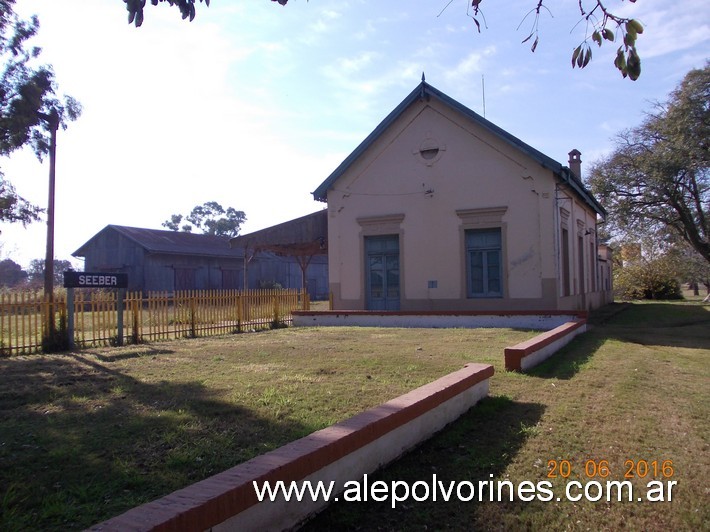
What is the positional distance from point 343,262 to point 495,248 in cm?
489

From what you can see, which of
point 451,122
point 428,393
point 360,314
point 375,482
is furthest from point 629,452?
point 451,122

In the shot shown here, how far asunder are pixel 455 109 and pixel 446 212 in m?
3.06

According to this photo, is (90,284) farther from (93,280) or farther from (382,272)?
(382,272)

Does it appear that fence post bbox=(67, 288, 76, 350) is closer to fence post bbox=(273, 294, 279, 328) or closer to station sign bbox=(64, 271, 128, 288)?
station sign bbox=(64, 271, 128, 288)

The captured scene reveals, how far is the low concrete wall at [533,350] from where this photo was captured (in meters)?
8.26

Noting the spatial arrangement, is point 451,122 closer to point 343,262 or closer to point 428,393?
point 343,262

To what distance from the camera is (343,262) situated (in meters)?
19.4

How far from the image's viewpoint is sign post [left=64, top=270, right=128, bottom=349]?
39.2 feet

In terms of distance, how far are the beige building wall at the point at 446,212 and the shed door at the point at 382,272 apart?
0.23 m

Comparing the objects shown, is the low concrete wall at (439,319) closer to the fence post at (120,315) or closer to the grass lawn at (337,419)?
the grass lawn at (337,419)

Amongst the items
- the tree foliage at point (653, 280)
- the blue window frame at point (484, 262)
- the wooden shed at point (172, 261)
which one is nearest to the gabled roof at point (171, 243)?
the wooden shed at point (172, 261)

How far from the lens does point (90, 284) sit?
12.2 metres
